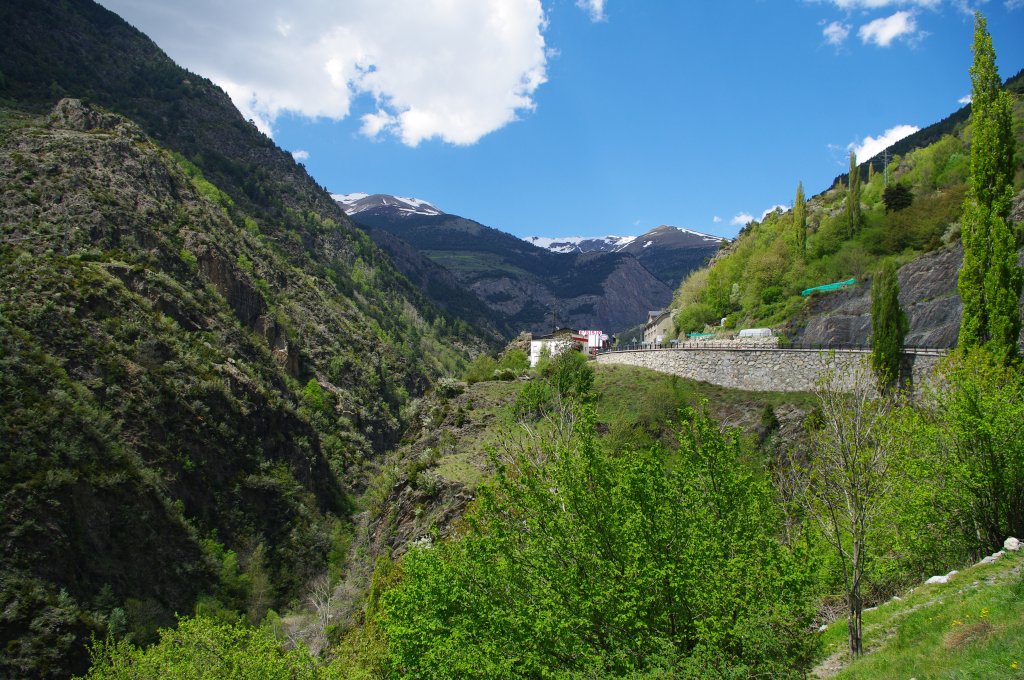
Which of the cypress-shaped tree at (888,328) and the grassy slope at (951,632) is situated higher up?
the cypress-shaped tree at (888,328)

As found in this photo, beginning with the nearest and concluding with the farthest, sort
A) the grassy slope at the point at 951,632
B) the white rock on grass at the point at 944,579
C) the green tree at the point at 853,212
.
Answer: the grassy slope at the point at 951,632 < the white rock on grass at the point at 944,579 < the green tree at the point at 853,212

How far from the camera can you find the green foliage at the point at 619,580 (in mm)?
13133

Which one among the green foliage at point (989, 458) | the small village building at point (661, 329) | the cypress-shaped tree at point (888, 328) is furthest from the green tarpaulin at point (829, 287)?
the green foliage at point (989, 458)

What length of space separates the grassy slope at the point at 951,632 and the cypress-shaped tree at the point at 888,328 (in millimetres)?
20221

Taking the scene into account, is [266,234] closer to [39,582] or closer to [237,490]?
[237,490]

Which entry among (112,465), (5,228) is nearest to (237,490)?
(112,465)

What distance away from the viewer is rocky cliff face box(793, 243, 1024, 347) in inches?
1468

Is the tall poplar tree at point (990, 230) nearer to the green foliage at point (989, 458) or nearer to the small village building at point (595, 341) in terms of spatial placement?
the green foliage at point (989, 458)

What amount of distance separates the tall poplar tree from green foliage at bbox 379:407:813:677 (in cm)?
1832

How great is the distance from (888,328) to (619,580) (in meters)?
27.6

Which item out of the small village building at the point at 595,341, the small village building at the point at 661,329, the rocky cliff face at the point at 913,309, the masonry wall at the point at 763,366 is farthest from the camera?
the small village building at the point at 595,341

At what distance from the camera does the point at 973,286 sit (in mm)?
28344

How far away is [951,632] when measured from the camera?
11.1 m

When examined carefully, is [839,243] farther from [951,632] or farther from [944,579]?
[951,632]
